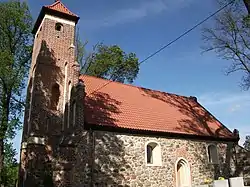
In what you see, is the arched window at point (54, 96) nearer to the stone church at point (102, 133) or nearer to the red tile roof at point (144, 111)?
the stone church at point (102, 133)

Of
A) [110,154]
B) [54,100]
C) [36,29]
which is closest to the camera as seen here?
[110,154]

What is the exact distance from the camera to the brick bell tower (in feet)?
47.5

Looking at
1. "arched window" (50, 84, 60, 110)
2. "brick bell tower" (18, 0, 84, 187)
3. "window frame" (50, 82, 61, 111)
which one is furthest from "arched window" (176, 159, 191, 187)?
"arched window" (50, 84, 60, 110)

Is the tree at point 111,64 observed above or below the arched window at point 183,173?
above

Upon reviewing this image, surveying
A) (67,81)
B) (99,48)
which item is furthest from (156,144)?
(99,48)

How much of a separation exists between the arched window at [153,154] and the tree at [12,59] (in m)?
10.2

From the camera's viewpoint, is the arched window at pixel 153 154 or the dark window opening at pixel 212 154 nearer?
the arched window at pixel 153 154

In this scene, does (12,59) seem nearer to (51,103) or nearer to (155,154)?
(51,103)

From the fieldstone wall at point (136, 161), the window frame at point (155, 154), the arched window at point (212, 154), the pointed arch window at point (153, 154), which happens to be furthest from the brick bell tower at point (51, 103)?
the arched window at point (212, 154)

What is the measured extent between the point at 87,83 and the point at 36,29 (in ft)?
21.0

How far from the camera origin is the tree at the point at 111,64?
27266 mm

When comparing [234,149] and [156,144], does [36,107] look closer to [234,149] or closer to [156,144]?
[156,144]

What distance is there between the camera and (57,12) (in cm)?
1856

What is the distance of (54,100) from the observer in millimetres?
16859
